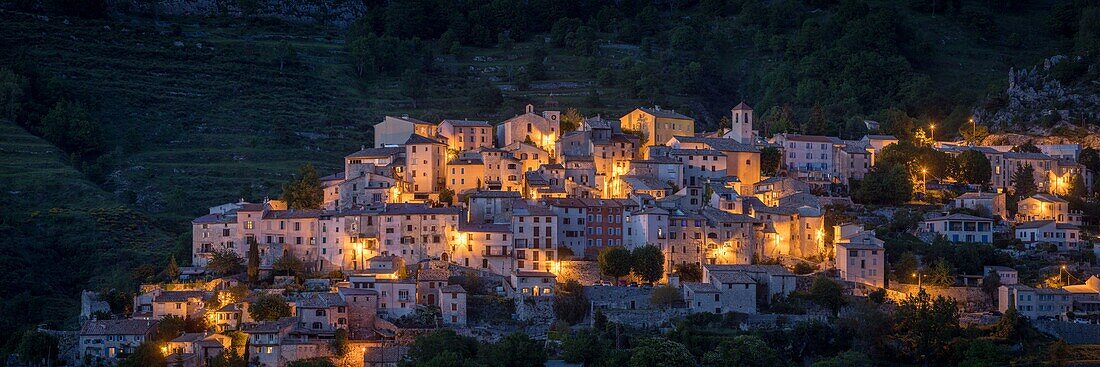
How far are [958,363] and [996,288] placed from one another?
554cm

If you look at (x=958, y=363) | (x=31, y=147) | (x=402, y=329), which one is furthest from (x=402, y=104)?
(x=958, y=363)

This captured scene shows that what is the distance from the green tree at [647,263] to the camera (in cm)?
6406

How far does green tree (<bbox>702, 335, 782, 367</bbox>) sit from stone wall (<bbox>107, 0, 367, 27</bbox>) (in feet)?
196

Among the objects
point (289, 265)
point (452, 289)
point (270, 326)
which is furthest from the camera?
point (289, 265)

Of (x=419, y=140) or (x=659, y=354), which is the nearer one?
(x=659, y=354)

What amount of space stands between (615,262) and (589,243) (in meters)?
4.03

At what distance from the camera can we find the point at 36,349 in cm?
5894

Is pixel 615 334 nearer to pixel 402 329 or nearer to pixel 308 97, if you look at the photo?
pixel 402 329

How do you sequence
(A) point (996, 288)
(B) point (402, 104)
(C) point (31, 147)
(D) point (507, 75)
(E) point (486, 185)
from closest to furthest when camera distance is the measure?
(A) point (996, 288) < (E) point (486, 185) < (C) point (31, 147) < (B) point (402, 104) < (D) point (507, 75)

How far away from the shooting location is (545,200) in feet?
223

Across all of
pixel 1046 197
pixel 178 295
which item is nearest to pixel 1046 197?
pixel 1046 197

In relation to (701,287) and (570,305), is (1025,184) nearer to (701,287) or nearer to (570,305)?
(701,287)

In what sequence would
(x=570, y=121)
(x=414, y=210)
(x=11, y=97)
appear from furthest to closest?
(x=11, y=97) < (x=570, y=121) < (x=414, y=210)

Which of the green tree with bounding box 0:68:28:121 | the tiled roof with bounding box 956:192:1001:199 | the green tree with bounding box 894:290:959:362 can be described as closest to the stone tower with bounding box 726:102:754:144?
the tiled roof with bounding box 956:192:1001:199
